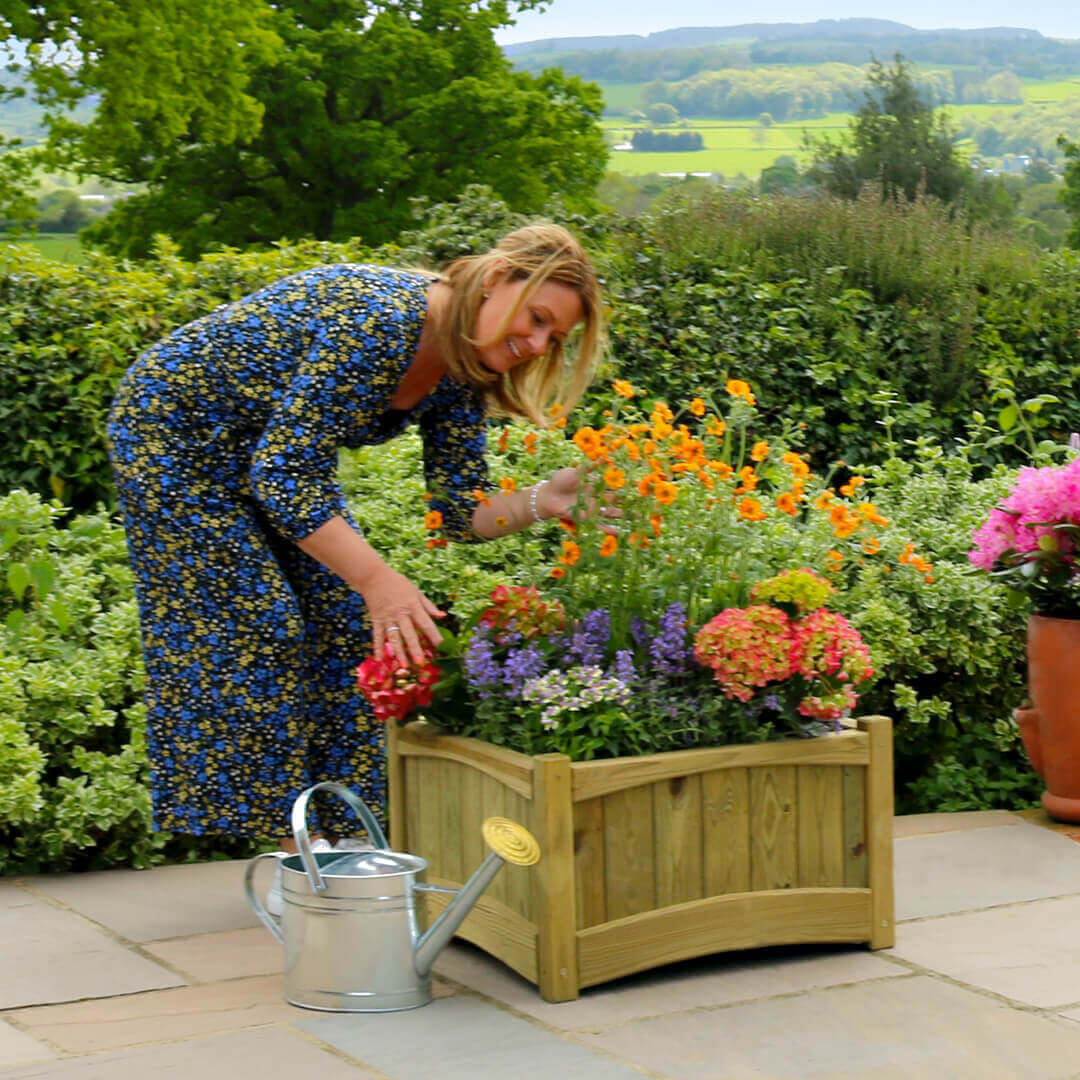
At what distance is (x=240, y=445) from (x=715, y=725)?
1101 millimetres

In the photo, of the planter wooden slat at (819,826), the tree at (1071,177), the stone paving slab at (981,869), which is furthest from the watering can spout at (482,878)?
the tree at (1071,177)

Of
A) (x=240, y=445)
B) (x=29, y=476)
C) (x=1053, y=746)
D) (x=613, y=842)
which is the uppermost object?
(x=240, y=445)

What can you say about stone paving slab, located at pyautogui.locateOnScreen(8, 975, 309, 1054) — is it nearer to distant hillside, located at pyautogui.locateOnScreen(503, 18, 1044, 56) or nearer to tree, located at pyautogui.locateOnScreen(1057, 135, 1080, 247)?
tree, located at pyautogui.locateOnScreen(1057, 135, 1080, 247)

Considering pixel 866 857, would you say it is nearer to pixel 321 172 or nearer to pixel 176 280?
pixel 176 280

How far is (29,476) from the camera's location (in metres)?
5.00

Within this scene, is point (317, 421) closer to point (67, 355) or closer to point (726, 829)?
point (726, 829)

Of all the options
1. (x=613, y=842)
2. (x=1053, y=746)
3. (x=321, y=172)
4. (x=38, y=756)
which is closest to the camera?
(x=613, y=842)

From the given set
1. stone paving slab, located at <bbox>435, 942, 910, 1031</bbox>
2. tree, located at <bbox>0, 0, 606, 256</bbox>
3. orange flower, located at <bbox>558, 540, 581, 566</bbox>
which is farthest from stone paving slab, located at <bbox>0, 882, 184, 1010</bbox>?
tree, located at <bbox>0, 0, 606, 256</bbox>

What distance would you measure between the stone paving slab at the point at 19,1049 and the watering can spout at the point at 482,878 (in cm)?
64

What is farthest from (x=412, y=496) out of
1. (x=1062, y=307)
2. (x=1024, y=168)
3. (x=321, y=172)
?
(x=1024, y=168)

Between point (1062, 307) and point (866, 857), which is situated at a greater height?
point (1062, 307)

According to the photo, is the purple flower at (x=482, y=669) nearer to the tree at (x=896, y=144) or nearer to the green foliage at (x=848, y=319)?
the green foliage at (x=848, y=319)

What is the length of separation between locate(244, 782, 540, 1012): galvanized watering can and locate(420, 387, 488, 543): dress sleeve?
2.52 feet

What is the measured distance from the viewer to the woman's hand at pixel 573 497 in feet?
9.77
